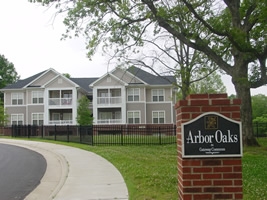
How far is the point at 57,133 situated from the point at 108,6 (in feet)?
47.4

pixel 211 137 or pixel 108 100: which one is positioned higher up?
pixel 108 100

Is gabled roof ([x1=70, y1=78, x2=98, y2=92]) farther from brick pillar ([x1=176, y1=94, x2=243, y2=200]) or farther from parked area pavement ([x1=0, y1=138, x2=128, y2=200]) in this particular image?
brick pillar ([x1=176, y1=94, x2=243, y2=200])

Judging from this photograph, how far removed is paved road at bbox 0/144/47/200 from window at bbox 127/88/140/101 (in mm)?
28503

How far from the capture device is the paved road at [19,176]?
28.3 feet

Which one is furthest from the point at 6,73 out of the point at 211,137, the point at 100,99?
the point at 211,137

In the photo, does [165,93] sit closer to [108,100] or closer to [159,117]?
[159,117]

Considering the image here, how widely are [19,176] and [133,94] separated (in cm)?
3335

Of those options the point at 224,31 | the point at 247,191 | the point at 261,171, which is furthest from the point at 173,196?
the point at 224,31

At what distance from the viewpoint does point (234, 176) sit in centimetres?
508

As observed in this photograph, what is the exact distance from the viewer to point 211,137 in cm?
507

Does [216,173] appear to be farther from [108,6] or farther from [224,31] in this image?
[108,6]

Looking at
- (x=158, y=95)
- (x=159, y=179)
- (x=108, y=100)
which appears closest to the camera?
(x=159, y=179)

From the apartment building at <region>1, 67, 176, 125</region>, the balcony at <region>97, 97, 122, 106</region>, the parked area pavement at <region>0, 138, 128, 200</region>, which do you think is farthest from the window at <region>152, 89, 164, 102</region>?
the parked area pavement at <region>0, 138, 128, 200</region>

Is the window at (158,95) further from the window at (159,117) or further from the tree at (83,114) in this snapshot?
the tree at (83,114)
